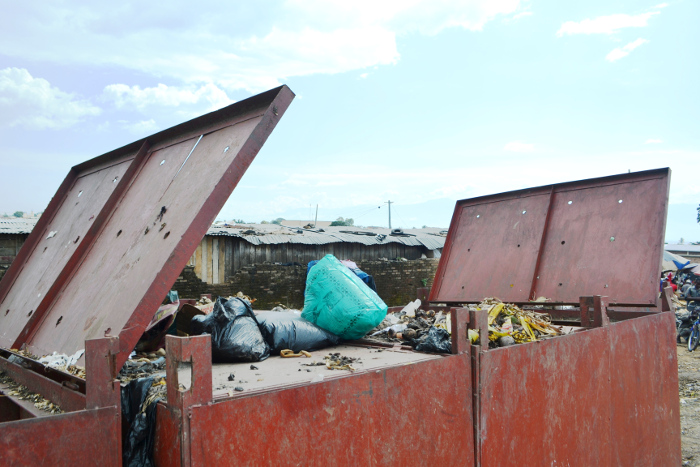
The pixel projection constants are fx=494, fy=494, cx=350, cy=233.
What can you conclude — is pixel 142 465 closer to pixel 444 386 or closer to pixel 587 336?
pixel 444 386

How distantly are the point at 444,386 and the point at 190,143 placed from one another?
1.89m

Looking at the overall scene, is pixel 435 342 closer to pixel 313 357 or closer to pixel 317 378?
pixel 313 357

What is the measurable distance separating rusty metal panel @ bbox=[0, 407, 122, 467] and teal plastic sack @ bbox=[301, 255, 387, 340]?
62.0 inches

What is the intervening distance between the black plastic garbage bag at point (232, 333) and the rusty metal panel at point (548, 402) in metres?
1.17

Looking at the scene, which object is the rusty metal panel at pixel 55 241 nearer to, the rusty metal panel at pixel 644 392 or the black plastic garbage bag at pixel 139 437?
the black plastic garbage bag at pixel 139 437

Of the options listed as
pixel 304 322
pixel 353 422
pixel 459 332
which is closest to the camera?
pixel 353 422

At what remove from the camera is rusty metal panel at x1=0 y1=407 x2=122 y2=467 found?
1.44m

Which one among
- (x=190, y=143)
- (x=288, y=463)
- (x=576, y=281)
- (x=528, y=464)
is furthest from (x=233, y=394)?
(x=576, y=281)

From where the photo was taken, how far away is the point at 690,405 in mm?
6918

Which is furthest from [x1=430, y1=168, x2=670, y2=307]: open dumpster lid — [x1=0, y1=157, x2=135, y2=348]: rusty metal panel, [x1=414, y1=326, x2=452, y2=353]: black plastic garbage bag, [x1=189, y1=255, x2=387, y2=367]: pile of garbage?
[x1=0, y1=157, x2=135, y2=348]: rusty metal panel

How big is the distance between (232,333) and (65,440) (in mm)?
1101

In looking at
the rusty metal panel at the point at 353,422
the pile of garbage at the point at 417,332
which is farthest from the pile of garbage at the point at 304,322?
the rusty metal panel at the point at 353,422

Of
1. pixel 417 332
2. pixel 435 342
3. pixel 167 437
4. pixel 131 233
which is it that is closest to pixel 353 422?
pixel 167 437

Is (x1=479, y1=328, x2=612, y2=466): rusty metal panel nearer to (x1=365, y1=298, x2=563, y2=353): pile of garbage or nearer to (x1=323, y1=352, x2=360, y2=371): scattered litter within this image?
(x1=365, y1=298, x2=563, y2=353): pile of garbage
